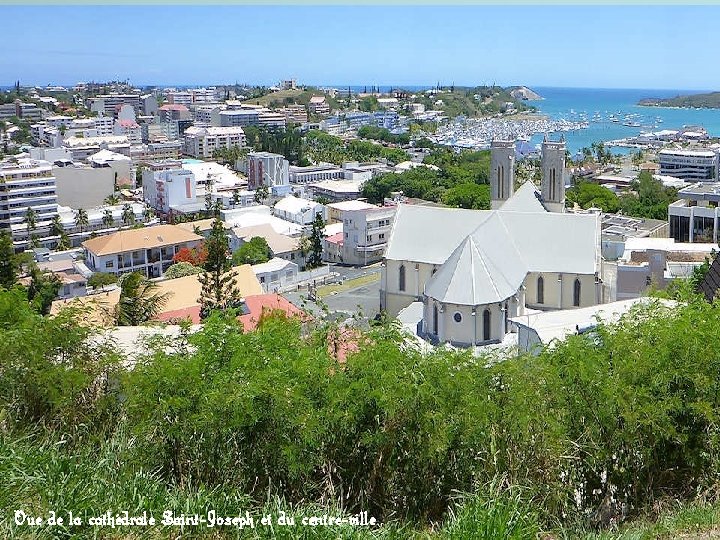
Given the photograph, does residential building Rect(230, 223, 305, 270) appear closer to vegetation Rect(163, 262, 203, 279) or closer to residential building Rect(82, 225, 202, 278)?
residential building Rect(82, 225, 202, 278)

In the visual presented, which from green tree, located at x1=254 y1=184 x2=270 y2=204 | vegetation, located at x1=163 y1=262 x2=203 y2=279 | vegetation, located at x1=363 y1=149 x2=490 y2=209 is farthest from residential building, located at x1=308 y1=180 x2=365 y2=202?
vegetation, located at x1=163 y1=262 x2=203 y2=279

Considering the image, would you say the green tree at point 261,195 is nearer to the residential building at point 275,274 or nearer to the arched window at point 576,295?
→ the residential building at point 275,274

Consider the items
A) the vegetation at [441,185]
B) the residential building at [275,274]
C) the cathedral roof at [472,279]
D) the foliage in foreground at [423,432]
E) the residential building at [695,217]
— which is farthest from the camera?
the vegetation at [441,185]

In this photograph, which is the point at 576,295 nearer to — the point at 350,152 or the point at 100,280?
the point at 100,280

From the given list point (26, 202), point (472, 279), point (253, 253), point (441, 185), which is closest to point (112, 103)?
point (26, 202)

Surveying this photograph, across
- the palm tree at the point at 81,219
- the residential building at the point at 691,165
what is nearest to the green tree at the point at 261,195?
the palm tree at the point at 81,219
